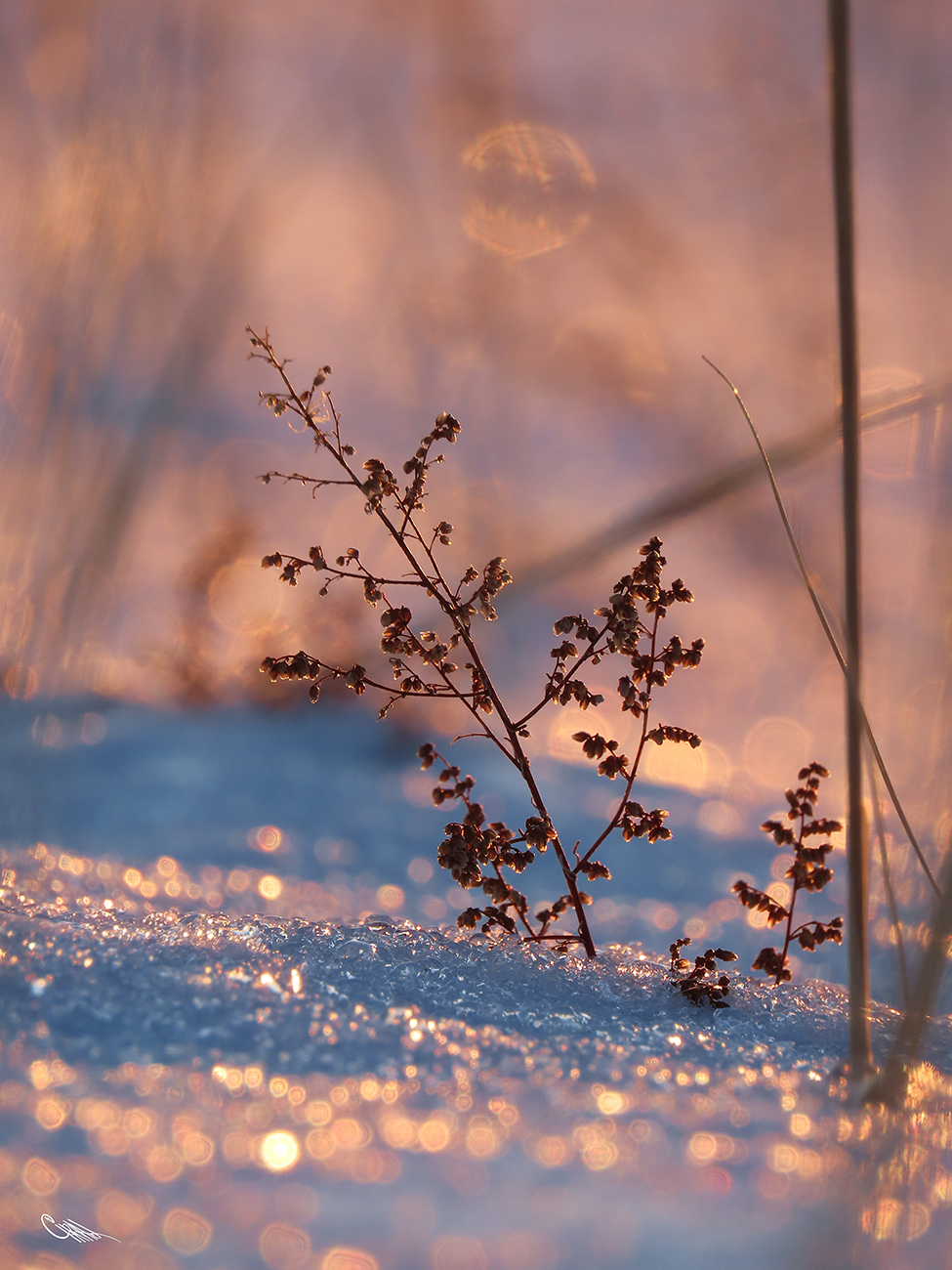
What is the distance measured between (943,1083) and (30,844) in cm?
65

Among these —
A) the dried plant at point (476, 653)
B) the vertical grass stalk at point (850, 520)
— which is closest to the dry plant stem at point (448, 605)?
the dried plant at point (476, 653)

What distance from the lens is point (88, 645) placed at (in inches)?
27.1

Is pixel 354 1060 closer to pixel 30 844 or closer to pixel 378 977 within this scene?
pixel 378 977

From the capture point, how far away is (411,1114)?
0.46m

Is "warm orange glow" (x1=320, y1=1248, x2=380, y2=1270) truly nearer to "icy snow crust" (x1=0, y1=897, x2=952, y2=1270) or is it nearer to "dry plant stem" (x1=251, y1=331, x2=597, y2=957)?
"icy snow crust" (x1=0, y1=897, x2=952, y2=1270)

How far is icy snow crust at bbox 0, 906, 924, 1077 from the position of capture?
1.66ft

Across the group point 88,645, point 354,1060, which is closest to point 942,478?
point 354,1060

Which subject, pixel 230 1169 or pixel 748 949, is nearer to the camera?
pixel 230 1169
